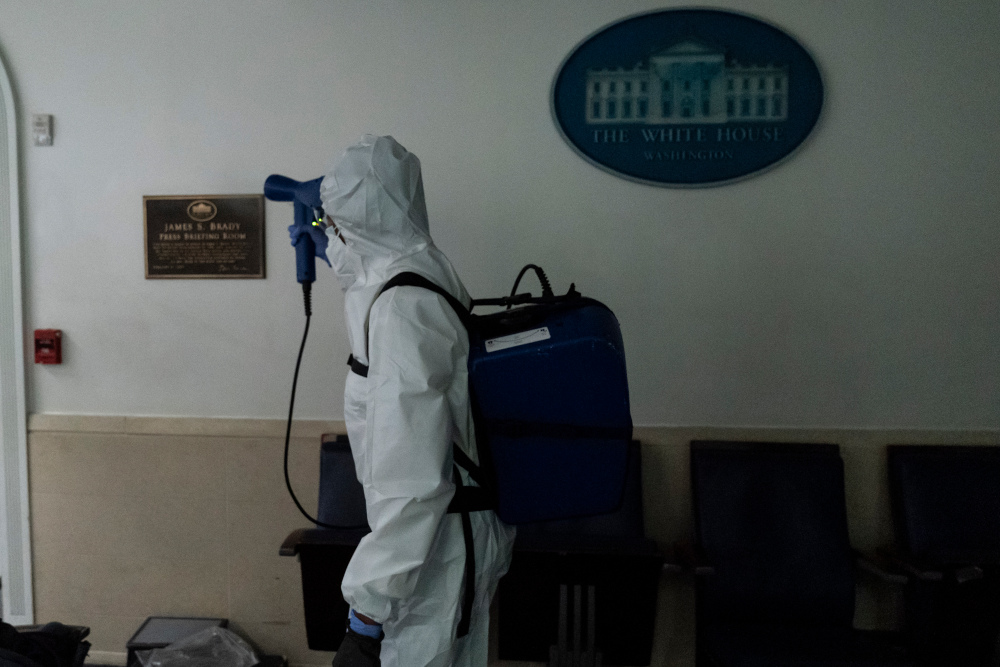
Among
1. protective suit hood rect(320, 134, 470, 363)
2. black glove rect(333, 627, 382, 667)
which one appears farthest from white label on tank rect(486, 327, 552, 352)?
black glove rect(333, 627, 382, 667)

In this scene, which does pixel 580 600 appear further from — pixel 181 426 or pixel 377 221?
pixel 181 426

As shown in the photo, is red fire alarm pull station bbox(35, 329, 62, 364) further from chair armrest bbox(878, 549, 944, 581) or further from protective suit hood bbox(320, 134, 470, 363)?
chair armrest bbox(878, 549, 944, 581)

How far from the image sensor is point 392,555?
1.08 meters

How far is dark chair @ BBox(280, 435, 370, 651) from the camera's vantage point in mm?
1652

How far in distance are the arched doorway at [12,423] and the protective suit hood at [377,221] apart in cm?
159

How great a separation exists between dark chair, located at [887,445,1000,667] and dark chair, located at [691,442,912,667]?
14 centimetres

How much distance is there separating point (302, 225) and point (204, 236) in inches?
25.3

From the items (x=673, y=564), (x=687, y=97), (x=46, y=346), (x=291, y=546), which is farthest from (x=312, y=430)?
(x=687, y=97)

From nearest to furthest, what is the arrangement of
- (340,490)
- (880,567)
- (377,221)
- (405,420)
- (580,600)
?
(405,420), (377,221), (580,600), (880,567), (340,490)

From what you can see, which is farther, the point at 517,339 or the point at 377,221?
the point at 377,221

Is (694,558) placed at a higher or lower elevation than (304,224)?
lower

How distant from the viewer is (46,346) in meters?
2.17

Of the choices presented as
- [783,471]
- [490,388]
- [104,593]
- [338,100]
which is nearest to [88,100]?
[338,100]

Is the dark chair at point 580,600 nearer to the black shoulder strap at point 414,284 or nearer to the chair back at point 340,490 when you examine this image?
the chair back at point 340,490
